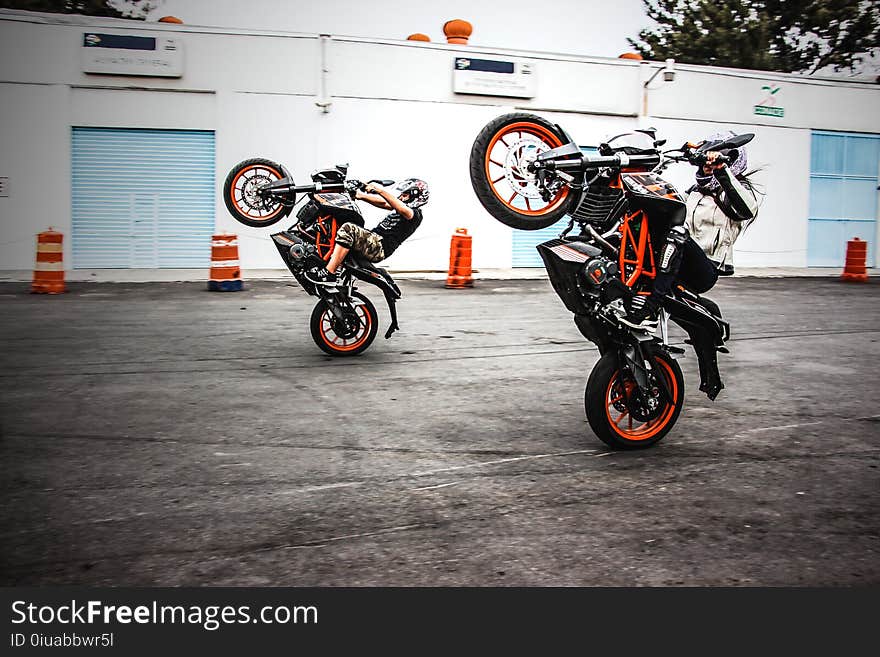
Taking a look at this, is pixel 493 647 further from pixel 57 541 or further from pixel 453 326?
pixel 453 326

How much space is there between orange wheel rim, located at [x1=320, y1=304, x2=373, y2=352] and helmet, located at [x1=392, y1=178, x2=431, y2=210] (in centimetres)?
128

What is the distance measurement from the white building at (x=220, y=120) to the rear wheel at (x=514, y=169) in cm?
1734

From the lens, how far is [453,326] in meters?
12.4

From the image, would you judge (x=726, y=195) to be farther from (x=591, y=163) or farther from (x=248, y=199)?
(x=248, y=199)

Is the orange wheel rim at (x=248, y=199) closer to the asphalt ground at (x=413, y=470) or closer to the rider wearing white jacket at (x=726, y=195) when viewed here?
the asphalt ground at (x=413, y=470)

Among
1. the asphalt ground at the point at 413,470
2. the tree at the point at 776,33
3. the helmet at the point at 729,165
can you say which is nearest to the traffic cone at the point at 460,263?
the asphalt ground at the point at 413,470

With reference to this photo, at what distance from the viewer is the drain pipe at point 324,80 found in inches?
927

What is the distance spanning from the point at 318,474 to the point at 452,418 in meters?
1.74

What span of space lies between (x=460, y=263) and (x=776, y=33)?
29.8 metres

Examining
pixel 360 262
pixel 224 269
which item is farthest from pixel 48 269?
pixel 360 262

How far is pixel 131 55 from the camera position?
22.5 metres

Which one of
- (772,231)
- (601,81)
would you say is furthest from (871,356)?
(772,231)

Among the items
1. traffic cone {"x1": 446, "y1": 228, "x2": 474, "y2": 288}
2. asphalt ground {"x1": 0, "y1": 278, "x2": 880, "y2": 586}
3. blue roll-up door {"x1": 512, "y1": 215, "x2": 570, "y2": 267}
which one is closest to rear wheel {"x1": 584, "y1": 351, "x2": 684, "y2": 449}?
asphalt ground {"x1": 0, "y1": 278, "x2": 880, "y2": 586}

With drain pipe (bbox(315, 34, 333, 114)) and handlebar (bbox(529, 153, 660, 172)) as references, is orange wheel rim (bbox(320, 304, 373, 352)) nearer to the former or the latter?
handlebar (bbox(529, 153, 660, 172))
